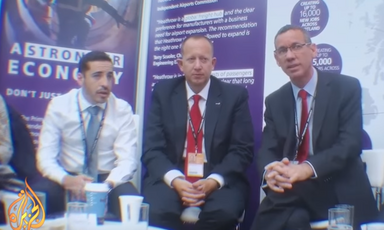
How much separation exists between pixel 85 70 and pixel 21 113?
20.2 inches

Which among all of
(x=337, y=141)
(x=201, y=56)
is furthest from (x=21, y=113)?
(x=337, y=141)

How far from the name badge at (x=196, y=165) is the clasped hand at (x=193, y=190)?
0.13 metres

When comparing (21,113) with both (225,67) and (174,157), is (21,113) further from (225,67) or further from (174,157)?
(225,67)

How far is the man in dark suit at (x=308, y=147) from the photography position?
2.19 metres

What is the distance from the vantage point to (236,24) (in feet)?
10.7

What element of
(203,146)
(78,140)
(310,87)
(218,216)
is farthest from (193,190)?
(310,87)

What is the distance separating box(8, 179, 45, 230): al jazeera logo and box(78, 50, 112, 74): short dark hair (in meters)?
1.14

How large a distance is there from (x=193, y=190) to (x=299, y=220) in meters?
0.63

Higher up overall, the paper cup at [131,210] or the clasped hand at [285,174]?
the clasped hand at [285,174]

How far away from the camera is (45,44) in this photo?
112 inches

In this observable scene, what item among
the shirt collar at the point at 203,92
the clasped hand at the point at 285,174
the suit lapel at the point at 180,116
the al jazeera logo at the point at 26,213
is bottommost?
the al jazeera logo at the point at 26,213

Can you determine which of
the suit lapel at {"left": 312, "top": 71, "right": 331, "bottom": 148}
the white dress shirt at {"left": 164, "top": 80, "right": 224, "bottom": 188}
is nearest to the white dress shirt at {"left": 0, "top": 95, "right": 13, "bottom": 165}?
the white dress shirt at {"left": 164, "top": 80, "right": 224, "bottom": 188}

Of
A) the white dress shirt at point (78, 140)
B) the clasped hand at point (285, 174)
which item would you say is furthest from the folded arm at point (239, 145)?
the white dress shirt at point (78, 140)

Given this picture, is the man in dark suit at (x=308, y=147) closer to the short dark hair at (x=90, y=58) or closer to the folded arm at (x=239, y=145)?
the folded arm at (x=239, y=145)
